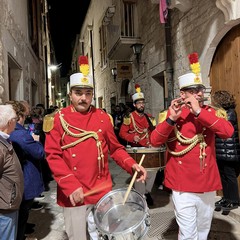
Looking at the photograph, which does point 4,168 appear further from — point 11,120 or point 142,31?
point 142,31

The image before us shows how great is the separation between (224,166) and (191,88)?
233cm

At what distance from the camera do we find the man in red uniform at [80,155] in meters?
2.70

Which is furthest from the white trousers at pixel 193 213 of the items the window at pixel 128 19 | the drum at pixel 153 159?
the window at pixel 128 19

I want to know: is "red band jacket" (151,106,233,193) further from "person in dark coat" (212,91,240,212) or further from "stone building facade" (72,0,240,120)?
"stone building facade" (72,0,240,120)

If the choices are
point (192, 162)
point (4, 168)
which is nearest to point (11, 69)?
point (4, 168)

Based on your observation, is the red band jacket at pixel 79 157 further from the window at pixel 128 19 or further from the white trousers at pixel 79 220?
the window at pixel 128 19

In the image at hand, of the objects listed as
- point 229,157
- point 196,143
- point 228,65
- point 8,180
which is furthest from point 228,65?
point 8,180

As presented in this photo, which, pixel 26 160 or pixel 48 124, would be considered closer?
pixel 48 124

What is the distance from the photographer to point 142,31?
404 inches

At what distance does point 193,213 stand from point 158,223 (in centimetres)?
169

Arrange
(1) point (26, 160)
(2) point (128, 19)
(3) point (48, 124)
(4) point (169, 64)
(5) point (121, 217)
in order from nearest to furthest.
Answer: (5) point (121, 217) < (3) point (48, 124) < (1) point (26, 160) < (4) point (169, 64) < (2) point (128, 19)

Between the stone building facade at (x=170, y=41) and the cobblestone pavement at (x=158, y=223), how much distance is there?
6.54 feet

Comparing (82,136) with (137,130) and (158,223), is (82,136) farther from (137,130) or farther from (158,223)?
(137,130)

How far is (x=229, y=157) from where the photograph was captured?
4.64m
